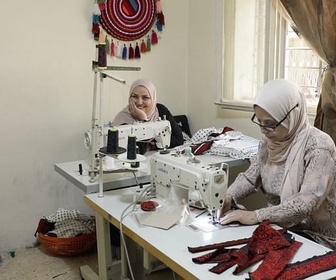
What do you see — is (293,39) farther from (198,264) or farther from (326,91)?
(198,264)

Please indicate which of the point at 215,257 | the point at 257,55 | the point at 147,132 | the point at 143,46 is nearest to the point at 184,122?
the point at 143,46

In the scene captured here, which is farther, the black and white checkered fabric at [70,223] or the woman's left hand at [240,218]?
the black and white checkered fabric at [70,223]

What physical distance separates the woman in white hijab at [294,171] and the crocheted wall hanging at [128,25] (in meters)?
1.70

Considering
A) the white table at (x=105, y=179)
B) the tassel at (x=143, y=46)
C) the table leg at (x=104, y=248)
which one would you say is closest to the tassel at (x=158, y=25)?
the tassel at (x=143, y=46)

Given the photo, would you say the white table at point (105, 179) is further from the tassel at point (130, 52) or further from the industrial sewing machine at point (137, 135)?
the tassel at point (130, 52)

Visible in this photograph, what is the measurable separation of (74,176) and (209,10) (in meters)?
1.80

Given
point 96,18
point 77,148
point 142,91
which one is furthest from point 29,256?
point 96,18

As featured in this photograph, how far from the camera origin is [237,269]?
4.33 feet

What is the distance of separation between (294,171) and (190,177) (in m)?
0.44

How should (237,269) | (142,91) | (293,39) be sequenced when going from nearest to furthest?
(237,269), (293,39), (142,91)

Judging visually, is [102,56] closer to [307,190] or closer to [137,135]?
A: [137,135]

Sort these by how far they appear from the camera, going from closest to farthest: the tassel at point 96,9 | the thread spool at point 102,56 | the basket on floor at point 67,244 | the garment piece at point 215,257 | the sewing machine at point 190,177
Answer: the garment piece at point 215,257 < the sewing machine at point 190,177 < the thread spool at point 102,56 < the basket on floor at point 67,244 < the tassel at point 96,9

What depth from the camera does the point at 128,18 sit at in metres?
3.29

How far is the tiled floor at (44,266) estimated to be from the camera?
2736 millimetres
